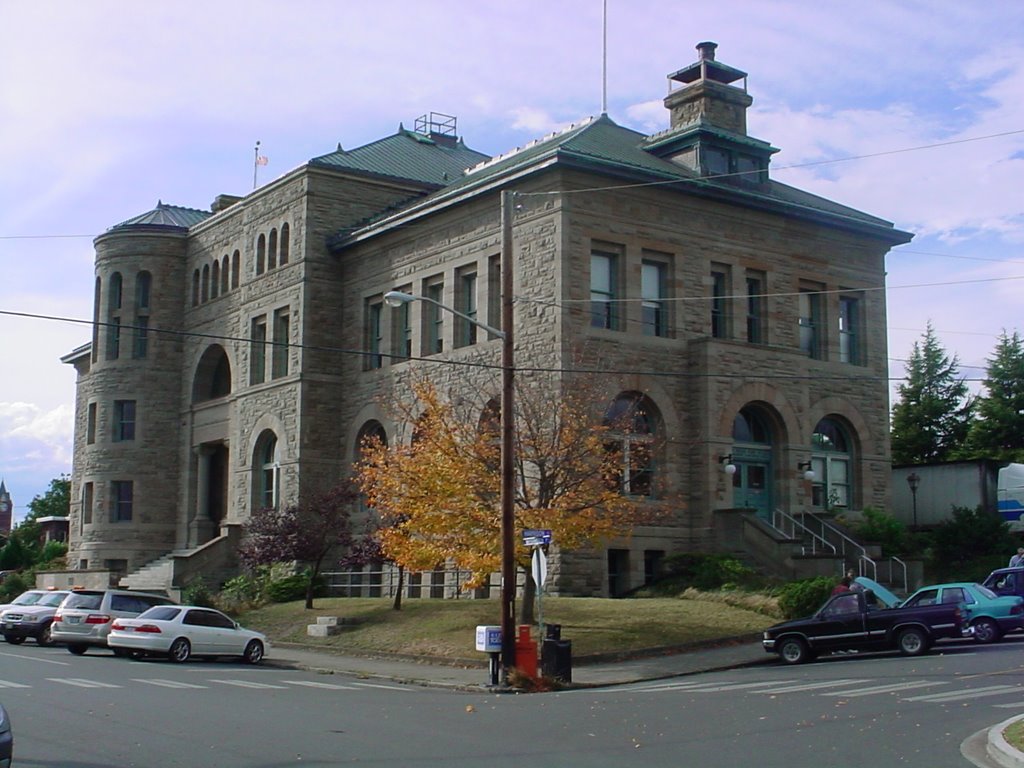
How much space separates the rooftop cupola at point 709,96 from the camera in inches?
1652

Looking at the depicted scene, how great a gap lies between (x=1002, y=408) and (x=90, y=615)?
1600 inches

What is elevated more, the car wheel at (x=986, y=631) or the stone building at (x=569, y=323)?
the stone building at (x=569, y=323)

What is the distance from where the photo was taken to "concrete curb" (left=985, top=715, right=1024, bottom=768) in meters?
13.0

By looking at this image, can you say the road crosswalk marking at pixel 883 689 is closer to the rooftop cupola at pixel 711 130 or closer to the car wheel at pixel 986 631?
the car wheel at pixel 986 631

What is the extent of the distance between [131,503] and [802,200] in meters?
29.1

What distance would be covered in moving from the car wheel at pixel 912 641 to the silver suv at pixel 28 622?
71.0 ft

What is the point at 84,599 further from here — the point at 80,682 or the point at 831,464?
the point at 831,464

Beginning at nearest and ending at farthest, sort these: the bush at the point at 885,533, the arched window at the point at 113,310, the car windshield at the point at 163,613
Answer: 1. the car windshield at the point at 163,613
2. the bush at the point at 885,533
3. the arched window at the point at 113,310

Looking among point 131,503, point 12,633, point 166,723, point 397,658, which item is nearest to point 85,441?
point 131,503

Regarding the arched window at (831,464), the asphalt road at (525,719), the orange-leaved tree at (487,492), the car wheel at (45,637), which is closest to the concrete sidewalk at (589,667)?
the asphalt road at (525,719)

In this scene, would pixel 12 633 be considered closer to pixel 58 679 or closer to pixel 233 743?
pixel 58 679

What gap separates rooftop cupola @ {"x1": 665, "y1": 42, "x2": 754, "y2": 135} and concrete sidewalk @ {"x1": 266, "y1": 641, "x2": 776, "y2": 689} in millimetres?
19301

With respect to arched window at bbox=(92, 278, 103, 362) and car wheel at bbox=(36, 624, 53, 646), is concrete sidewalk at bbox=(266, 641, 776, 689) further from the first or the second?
arched window at bbox=(92, 278, 103, 362)

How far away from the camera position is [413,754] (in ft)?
46.3
